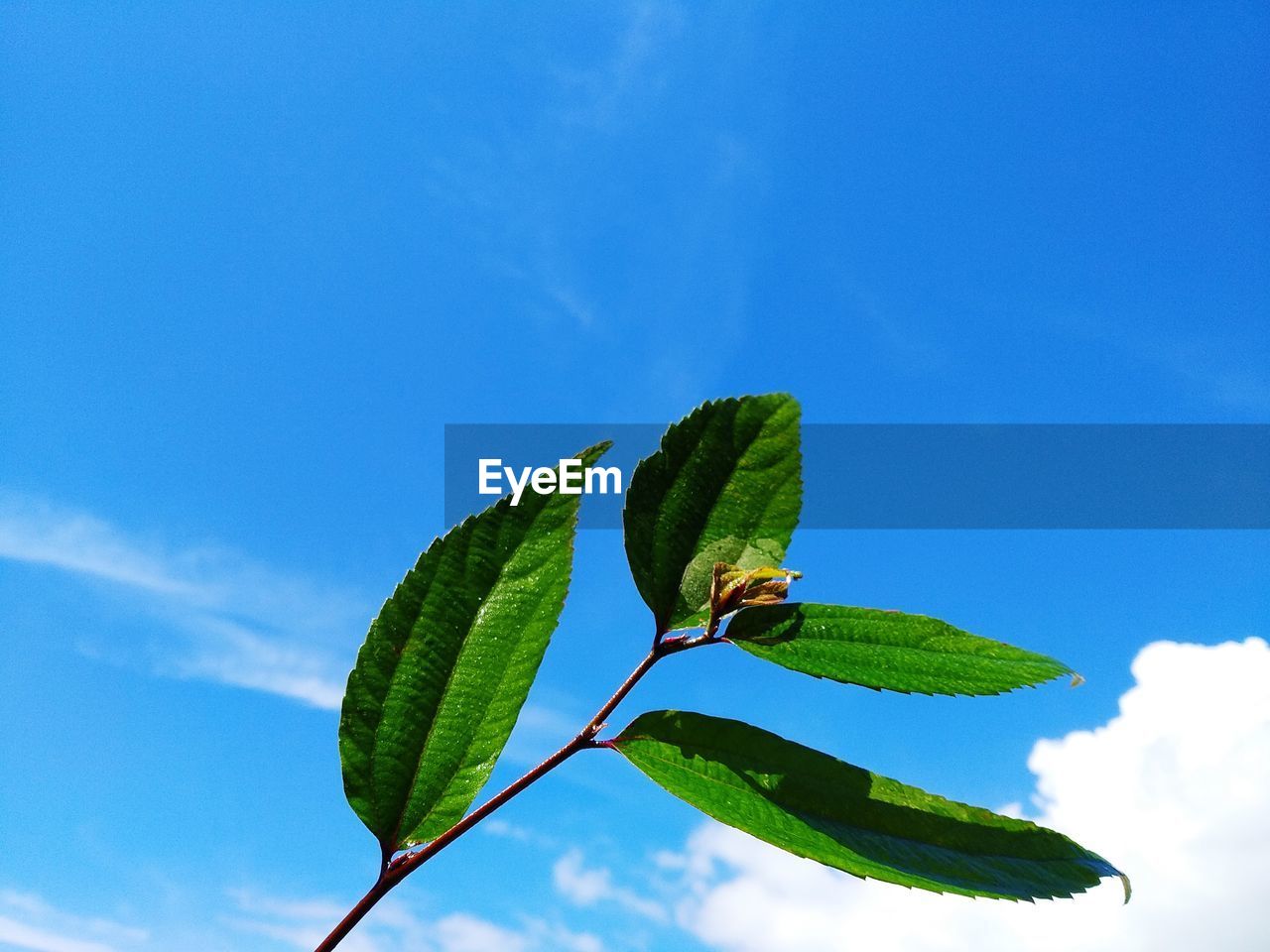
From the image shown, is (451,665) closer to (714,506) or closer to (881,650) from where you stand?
(714,506)

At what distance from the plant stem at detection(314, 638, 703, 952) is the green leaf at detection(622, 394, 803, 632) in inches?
2.9

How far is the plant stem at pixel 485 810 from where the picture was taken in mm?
1102

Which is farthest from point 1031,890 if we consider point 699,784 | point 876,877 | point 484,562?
point 484,562

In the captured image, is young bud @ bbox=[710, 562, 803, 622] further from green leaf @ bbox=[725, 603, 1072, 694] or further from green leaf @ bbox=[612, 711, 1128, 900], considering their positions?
green leaf @ bbox=[612, 711, 1128, 900]

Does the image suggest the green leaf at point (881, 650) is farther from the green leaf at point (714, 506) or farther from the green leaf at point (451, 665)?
the green leaf at point (451, 665)

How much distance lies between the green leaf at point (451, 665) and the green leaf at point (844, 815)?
182 millimetres

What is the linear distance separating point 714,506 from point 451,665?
1.37 feet

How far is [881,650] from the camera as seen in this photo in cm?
141

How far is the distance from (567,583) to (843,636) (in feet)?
1.28

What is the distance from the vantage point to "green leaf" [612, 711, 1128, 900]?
1.27 metres

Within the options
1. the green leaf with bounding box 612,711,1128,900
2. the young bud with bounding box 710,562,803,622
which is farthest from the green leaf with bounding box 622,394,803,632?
the green leaf with bounding box 612,711,1128,900

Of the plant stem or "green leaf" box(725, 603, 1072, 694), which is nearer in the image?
the plant stem

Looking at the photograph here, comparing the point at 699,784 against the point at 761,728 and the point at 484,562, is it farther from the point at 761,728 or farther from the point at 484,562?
the point at 484,562

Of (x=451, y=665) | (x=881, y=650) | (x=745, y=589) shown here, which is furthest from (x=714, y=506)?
(x=451, y=665)
